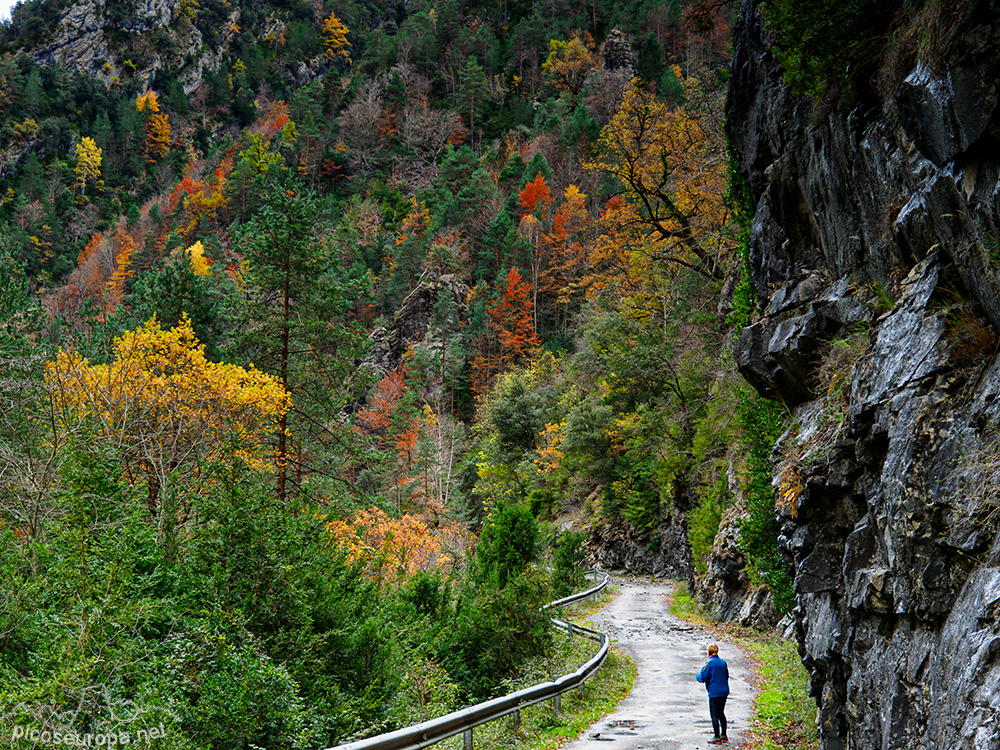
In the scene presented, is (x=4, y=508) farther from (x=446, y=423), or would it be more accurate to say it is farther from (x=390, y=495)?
(x=446, y=423)

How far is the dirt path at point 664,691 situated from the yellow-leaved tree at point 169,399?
1136 centimetres

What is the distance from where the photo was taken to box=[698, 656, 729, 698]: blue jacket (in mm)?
8859

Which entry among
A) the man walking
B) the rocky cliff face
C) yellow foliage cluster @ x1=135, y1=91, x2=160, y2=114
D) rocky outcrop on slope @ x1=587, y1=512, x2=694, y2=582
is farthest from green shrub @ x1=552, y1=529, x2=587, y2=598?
yellow foliage cluster @ x1=135, y1=91, x2=160, y2=114

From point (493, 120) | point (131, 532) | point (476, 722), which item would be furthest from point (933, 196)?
point (493, 120)

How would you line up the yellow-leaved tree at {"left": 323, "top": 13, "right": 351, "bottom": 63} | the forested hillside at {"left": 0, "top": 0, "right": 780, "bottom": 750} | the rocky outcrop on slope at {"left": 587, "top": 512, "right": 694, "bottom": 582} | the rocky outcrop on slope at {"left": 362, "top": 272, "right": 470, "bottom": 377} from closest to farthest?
the forested hillside at {"left": 0, "top": 0, "right": 780, "bottom": 750}
the rocky outcrop on slope at {"left": 587, "top": 512, "right": 694, "bottom": 582}
the rocky outcrop on slope at {"left": 362, "top": 272, "right": 470, "bottom": 377}
the yellow-leaved tree at {"left": 323, "top": 13, "right": 351, "bottom": 63}

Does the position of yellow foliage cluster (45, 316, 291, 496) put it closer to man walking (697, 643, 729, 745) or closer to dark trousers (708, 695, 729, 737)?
man walking (697, 643, 729, 745)

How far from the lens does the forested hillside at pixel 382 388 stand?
791 cm

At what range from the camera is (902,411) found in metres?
6.59

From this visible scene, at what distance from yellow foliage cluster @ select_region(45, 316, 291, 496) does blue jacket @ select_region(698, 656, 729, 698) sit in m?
13.1

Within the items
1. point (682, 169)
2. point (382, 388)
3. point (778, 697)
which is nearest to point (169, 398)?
point (778, 697)

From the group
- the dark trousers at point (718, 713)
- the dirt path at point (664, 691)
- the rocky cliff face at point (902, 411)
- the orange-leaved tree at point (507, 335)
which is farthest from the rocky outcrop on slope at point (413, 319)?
the dark trousers at point (718, 713)

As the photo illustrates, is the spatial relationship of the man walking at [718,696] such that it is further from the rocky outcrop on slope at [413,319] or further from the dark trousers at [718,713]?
the rocky outcrop on slope at [413,319]

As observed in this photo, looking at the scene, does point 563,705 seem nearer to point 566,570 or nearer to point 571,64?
point 566,570

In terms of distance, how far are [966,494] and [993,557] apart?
656mm
